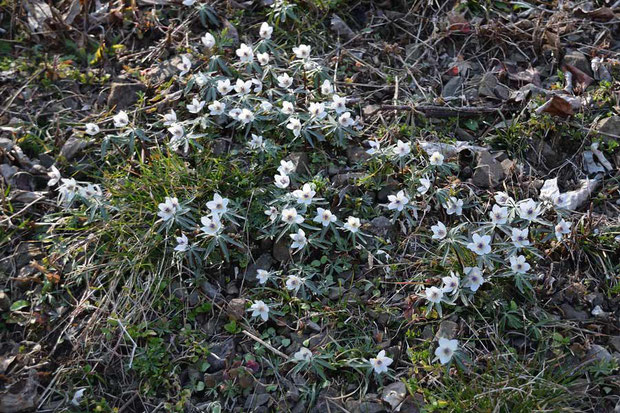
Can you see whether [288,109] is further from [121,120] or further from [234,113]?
[121,120]

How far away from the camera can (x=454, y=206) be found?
316cm

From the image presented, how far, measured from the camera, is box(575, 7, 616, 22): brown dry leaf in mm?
3910

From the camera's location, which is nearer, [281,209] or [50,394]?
[50,394]

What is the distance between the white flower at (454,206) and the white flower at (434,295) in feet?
1.55

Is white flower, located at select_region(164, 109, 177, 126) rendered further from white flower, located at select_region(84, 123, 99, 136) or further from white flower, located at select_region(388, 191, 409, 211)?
white flower, located at select_region(388, 191, 409, 211)

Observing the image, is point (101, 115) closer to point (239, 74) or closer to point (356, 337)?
point (239, 74)

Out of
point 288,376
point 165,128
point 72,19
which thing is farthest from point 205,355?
point 72,19

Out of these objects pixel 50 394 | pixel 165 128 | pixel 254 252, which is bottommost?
pixel 50 394

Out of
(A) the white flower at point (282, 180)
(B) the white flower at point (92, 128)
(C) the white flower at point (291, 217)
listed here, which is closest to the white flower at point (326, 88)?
(A) the white flower at point (282, 180)

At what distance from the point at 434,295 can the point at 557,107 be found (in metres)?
1.35

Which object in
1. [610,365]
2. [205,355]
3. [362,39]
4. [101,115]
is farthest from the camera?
[362,39]

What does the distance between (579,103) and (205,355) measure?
2.33 metres

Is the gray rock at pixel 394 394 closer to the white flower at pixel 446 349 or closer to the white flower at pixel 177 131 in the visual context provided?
the white flower at pixel 446 349

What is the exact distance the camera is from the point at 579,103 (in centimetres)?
350
